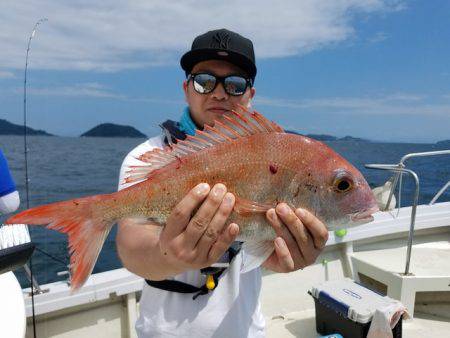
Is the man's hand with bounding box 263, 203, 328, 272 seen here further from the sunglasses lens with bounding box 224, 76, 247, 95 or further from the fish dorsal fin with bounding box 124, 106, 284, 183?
the sunglasses lens with bounding box 224, 76, 247, 95

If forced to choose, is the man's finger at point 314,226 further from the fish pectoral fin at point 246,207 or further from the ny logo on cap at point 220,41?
the ny logo on cap at point 220,41

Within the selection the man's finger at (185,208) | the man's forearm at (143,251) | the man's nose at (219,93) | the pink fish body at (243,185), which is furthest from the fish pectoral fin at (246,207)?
the man's nose at (219,93)

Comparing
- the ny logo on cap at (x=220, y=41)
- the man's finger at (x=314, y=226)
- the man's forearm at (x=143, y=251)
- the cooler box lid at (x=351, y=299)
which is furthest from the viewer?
the cooler box lid at (x=351, y=299)

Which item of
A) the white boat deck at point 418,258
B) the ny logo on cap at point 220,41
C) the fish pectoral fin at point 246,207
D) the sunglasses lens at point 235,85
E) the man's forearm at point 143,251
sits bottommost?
the white boat deck at point 418,258

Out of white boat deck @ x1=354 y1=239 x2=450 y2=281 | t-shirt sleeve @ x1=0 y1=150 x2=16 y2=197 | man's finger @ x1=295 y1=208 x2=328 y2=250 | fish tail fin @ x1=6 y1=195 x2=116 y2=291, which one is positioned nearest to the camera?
fish tail fin @ x1=6 y1=195 x2=116 y2=291

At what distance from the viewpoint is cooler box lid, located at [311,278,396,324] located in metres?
3.99

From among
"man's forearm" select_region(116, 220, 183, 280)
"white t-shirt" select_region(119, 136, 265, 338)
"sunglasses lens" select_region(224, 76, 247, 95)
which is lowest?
"white t-shirt" select_region(119, 136, 265, 338)

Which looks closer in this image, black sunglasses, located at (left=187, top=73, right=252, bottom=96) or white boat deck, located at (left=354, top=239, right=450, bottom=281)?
black sunglasses, located at (left=187, top=73, right=252, bottom=96)

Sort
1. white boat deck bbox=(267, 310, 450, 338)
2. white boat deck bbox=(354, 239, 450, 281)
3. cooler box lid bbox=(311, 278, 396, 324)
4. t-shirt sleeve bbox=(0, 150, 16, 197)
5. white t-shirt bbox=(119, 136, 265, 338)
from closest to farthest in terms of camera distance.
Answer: white t-shirt bbox=(119, 136, 265, 338), t-shirt sleeve bbox=(0, 150, 16, 197), cooler box lid bbox=(311, 278, 396, 324), white boat deck bbox=(267, 310, 450, 338), white boat deck bbox=(354, 239, 450, 281)

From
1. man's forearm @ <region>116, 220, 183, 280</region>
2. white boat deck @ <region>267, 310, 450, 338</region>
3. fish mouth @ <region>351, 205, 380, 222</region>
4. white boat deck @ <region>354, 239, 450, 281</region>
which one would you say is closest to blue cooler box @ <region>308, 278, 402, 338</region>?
white boat deck @ <region>267, 310, 450, 338</region>

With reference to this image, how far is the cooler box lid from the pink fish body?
240 centimetres

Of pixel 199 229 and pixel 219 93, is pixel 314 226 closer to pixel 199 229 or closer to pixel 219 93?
pixel 199 229

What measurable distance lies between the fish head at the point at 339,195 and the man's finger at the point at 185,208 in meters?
0.56

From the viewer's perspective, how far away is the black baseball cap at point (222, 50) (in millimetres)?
2586
